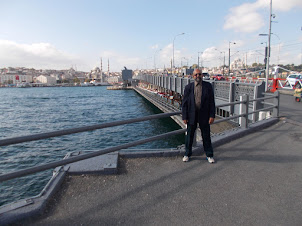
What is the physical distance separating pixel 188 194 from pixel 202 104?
1.68 metres

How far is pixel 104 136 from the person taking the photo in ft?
67.4

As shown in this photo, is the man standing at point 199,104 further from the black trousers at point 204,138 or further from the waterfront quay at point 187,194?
the waterfront quay at point 187,194

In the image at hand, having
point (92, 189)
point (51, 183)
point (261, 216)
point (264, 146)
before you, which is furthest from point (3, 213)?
point (264, 146)

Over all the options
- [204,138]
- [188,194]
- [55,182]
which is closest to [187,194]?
[188,194]

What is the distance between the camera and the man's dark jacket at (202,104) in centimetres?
430

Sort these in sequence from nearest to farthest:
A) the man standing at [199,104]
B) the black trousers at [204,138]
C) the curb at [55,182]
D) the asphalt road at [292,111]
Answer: the curb at [55,182] < the man standing at [199,104] < the black trousers at [204,138] < the asphalt road at [292,111]

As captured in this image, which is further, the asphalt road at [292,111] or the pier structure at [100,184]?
the asphalt road at [292,111]

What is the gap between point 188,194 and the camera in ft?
11.0

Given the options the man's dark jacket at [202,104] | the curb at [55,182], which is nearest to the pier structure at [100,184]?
the curb at [55,182]

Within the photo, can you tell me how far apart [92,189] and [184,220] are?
4.78ft

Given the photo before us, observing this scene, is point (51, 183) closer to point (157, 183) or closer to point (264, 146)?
point (157, 183)

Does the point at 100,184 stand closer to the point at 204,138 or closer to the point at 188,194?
the point at 188,194

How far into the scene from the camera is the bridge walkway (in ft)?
9.26

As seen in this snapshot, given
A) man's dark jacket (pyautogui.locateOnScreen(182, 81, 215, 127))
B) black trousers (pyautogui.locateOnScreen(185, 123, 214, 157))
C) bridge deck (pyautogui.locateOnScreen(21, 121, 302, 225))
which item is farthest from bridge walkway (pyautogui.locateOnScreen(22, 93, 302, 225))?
man's dark jacket (pyautogui.locateOnScreen(182, 81, 215, 127))
